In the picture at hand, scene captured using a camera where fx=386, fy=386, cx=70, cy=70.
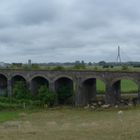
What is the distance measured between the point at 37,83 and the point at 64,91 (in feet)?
21.7

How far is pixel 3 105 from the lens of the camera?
5562cm

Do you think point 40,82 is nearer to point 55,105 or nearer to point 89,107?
point 55,105

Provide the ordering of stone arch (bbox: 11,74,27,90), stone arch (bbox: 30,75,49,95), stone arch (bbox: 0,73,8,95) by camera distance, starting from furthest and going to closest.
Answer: stone arch (bbox: 0,73,8,95) < stone arch (bbox: 11,74,27,90) < stone arch (bbox: 30,75,49,95)

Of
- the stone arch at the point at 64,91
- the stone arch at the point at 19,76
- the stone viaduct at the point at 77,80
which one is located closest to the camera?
the stone viaduct at the point at 77,80

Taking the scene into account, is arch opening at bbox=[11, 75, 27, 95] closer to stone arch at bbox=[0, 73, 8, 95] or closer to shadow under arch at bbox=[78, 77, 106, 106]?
stone arch at bbox=[0, 73, 8, 95]

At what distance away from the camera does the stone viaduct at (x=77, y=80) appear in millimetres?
56562

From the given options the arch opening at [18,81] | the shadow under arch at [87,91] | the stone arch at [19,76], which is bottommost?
the shadow under arch at [87,91]

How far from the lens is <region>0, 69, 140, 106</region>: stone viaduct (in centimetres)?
5656

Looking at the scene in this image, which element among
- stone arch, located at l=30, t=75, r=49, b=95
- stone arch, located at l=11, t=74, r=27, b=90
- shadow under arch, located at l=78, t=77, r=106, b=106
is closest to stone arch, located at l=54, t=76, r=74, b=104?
shadow under arch, located at l=78, t=77, r=106, b=106

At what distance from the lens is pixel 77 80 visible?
59500mm

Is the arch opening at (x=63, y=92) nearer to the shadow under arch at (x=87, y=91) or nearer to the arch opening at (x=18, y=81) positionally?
the shadow under arch at (x=87, y=91)

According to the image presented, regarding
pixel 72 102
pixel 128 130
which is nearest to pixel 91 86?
pixel 72 102

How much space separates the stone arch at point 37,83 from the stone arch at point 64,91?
8.63 feet

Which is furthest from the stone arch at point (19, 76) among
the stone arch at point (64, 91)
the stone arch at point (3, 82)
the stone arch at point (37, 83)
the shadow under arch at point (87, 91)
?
the shadow under arch at point (87, 91)
